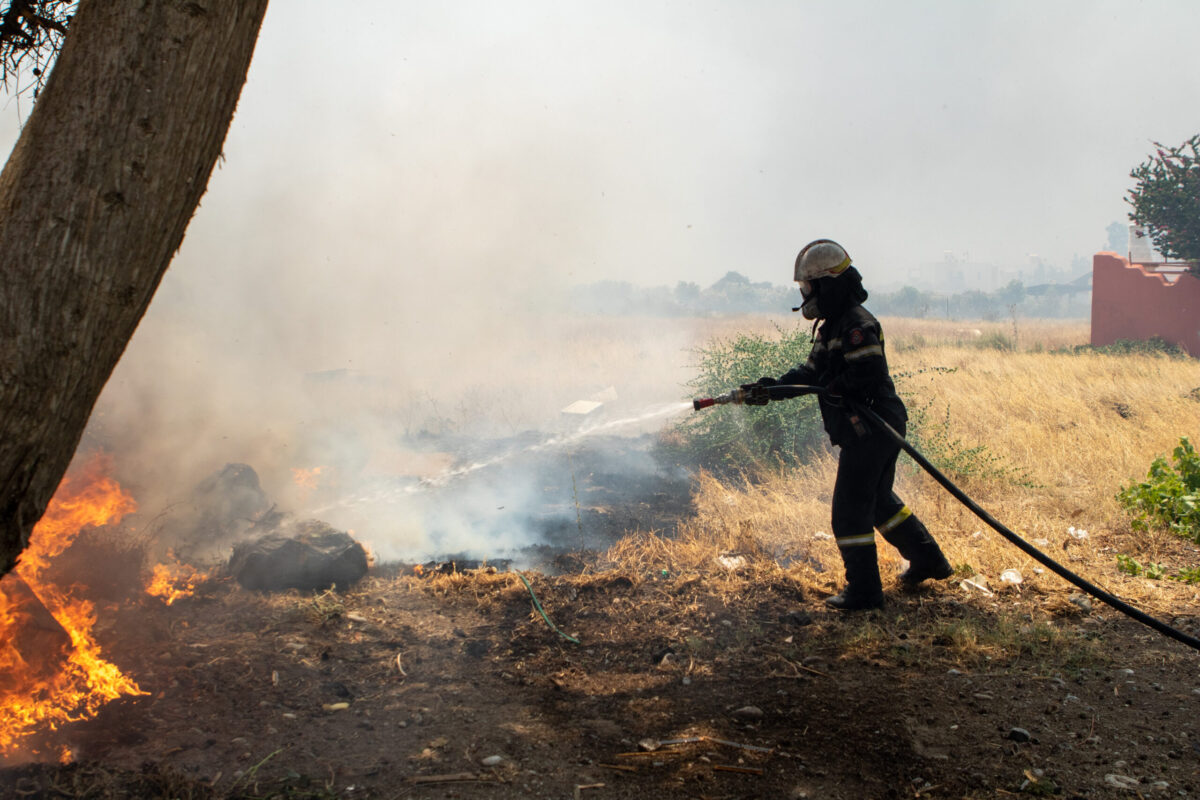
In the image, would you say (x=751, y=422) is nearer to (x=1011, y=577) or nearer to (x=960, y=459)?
(x=960, y=459)

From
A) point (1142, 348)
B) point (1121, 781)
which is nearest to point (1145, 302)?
point (1142, 348)

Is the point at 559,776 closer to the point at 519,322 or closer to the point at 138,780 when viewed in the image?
the point at 138,780

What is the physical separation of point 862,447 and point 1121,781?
2.06 metres

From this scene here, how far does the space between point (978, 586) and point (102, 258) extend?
4.96m

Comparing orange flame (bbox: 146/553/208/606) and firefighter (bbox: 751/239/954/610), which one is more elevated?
firefighter (bbox: 751/239/954/610)

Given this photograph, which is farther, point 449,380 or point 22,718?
point 449,380

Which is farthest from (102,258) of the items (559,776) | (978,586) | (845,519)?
(978,586)

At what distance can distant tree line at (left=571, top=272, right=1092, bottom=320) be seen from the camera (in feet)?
112

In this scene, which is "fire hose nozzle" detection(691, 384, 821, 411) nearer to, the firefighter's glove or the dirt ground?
the firefighter's glove

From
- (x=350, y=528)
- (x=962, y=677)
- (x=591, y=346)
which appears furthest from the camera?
(x=591, y=346)

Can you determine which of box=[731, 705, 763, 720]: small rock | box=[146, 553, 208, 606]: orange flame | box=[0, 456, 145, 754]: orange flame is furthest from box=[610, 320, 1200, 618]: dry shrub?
box=[0, 456, 145, 754]: orange flame

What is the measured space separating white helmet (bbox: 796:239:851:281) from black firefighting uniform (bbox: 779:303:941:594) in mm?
266

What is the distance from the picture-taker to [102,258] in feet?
6.39

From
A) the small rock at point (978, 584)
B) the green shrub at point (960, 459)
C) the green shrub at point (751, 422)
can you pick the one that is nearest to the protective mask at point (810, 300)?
the small rock at point (978, 584)
